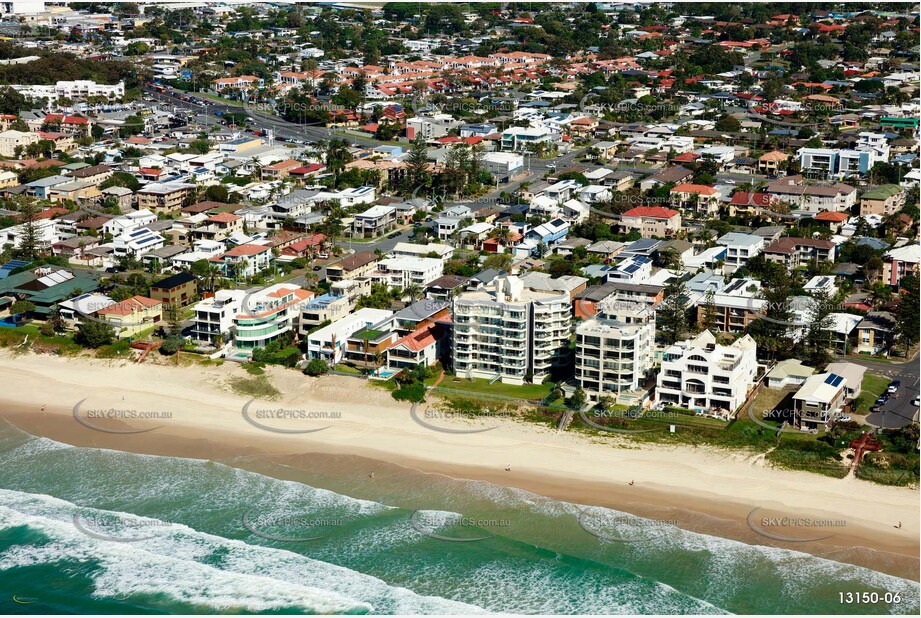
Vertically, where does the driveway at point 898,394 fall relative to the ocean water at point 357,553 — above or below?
above

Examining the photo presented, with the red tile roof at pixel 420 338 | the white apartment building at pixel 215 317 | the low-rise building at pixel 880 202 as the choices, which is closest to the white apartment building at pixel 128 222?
the white apartment building at pixel 215 317

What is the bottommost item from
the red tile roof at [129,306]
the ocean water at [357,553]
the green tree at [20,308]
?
the ocean water at [357,553]

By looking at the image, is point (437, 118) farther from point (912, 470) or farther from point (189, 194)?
→ point (912, 470)

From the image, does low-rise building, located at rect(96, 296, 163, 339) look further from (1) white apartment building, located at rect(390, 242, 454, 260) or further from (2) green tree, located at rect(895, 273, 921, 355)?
(2) green tree, located at rect(895, 273, 921, 355)

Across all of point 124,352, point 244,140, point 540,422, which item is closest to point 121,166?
point 244,140

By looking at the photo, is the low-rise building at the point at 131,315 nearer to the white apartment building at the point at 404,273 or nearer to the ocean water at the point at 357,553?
the white apartment building at the point at 404,273

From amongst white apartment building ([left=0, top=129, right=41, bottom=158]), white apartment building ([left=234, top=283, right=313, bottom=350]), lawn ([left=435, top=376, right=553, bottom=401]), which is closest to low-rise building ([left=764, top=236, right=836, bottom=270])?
lawn ([left=435, top=376, right=553, bottom=401])
